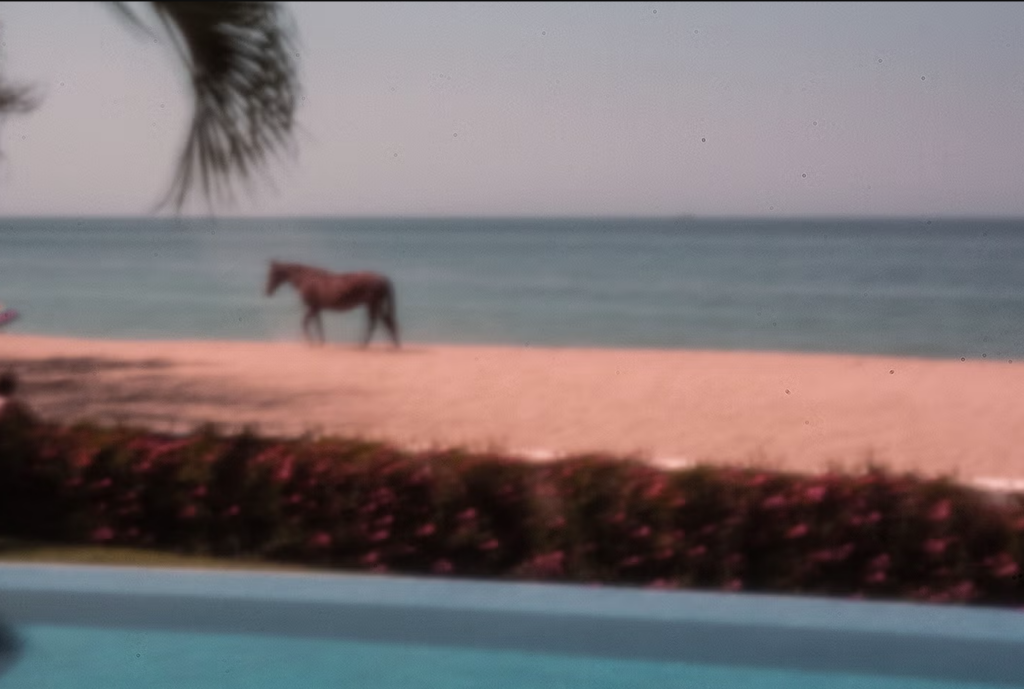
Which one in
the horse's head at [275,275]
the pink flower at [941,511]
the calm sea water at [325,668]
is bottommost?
the horse's head at [275,275]

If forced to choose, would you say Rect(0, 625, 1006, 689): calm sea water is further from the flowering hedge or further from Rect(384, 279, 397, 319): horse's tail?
Rect(384, 279, 397, 319): horse's tail

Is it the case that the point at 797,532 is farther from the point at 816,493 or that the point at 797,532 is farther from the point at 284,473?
the point at 284,473

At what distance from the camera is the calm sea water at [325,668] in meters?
5.53

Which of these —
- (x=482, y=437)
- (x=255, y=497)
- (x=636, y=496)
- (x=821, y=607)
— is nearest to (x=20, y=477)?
(x=255, y=497)

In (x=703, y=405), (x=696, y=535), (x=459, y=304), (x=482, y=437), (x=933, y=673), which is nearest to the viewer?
(x=933, y=673)

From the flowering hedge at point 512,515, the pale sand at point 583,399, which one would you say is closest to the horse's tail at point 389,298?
the pale sand at point 583,399

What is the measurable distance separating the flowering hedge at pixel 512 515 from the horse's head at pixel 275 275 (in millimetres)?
14512

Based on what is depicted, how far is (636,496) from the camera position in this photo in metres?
6.43

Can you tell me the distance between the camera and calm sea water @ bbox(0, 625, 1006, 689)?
5531 mm

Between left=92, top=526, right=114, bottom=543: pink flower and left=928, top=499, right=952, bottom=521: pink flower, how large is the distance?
3.92 meters

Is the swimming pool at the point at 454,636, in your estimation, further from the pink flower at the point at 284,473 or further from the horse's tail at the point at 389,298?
the horse's tail at the point at 389,298

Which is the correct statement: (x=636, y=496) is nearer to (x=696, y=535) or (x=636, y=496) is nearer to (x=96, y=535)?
(x=696, y=535)

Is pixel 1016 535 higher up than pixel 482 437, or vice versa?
pixel 1016 535

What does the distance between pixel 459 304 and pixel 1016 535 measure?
38910 mm
